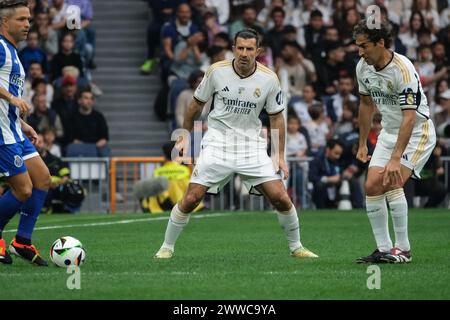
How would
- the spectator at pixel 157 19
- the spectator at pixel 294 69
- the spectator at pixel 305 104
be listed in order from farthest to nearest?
the spectator at pixel 157 19, the spectator at pixel 294 69, the spectator at pixel 305 104

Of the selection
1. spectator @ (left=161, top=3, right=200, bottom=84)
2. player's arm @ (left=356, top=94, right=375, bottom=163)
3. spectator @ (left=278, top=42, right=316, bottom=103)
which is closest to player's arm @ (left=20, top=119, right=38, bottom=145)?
player's arm @ (left=356, top=94, right=375, bottom=163)

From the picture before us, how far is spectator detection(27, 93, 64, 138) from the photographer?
22172 mm

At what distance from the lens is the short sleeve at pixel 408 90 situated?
36.8ft

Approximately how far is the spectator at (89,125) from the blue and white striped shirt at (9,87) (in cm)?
1156

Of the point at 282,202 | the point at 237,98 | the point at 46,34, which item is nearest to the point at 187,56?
the point at 46,34

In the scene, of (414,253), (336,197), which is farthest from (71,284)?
(336,197)

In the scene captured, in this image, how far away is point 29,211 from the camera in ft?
37.0

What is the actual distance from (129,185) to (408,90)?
11.9 meters

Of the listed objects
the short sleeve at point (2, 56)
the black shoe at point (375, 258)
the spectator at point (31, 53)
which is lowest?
the black shoe at point (375, 258)

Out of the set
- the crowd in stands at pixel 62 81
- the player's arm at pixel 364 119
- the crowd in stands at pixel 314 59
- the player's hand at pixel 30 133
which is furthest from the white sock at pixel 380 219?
the crowd in stands at pixel 62 81

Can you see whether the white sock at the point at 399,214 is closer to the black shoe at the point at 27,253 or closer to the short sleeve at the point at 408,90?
the short sleeve at the point at 408,90
